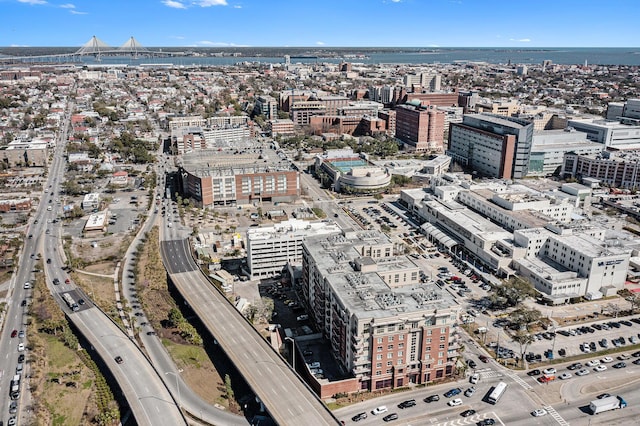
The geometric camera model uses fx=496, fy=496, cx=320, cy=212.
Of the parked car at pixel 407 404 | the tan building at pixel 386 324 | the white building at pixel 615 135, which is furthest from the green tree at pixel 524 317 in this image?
the white building at pixel 615 135

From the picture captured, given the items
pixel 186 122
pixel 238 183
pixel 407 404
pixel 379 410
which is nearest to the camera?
pixel 379 410

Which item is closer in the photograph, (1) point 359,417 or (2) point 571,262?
(1) point 359,417

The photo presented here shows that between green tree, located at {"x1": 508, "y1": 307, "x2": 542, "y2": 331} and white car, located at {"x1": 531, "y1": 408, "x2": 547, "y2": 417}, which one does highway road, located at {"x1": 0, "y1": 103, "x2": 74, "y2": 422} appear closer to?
white car, located at {"x1": 531, "y1": 408, "x2": 547, "y2": 417}

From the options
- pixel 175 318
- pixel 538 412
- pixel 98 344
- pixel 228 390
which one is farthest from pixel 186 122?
pixel 538 412

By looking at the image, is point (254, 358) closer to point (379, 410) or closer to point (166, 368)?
point (166, 368)

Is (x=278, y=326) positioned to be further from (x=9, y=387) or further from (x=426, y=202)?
(x=426, y=202)

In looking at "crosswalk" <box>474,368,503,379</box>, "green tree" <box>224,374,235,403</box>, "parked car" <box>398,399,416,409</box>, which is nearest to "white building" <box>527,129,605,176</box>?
"crosswalk" <box>474,368,503,379</box>

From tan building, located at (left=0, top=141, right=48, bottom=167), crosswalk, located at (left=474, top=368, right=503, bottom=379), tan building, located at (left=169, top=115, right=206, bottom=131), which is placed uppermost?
tan building, located at (left=169, top=115, right=206, bottom=131)
